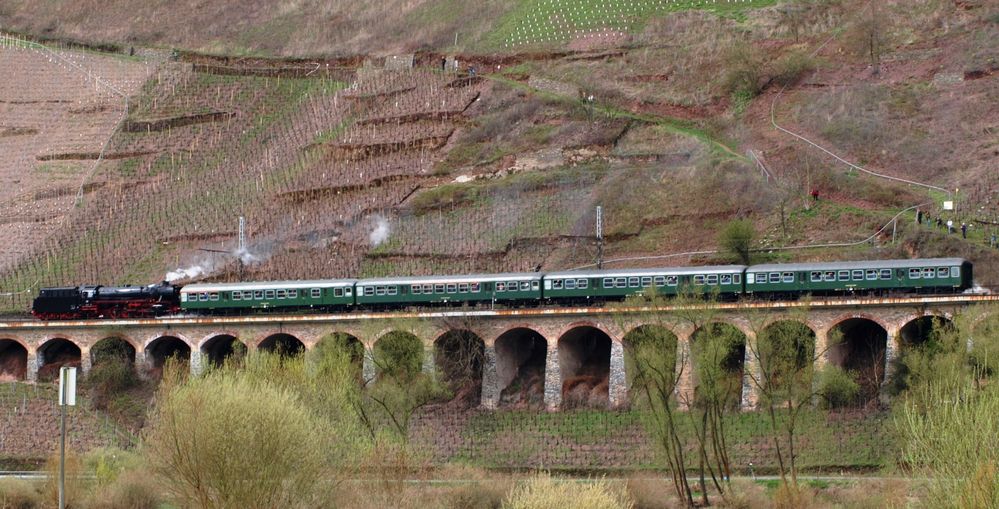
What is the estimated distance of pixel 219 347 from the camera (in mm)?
95812

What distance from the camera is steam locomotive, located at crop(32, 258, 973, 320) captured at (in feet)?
263

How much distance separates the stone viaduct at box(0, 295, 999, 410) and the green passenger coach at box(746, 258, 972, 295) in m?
1.88

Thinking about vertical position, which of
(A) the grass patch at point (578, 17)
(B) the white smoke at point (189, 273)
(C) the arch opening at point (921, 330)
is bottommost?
(C) the arch opening at point (921, 330)

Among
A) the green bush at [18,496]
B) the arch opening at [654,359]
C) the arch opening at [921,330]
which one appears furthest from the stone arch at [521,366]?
the green bush at [18,496]

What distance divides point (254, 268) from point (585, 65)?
37.8 m

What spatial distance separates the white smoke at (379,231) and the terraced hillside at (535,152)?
0.16m

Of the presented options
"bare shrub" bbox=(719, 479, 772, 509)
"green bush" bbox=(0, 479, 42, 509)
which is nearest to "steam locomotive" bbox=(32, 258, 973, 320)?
"bare shrub" bbox=(719, 479, 772, 509)

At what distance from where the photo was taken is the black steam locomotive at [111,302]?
97.1m

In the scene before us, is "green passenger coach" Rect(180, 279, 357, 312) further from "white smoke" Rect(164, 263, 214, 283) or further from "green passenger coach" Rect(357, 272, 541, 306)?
"white smoke" Rect(164, 263, 214, 283)

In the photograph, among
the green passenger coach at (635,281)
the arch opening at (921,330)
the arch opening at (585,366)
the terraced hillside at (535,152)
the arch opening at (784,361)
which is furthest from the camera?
the terraced hillside at (535,152)

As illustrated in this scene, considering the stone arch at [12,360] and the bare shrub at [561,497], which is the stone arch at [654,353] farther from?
the stone arch at [12,360]

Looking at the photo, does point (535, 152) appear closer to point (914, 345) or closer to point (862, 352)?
point (862, 352)

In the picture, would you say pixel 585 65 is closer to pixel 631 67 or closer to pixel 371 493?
pixel 631 67

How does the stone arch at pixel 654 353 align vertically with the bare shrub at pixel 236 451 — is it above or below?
above
